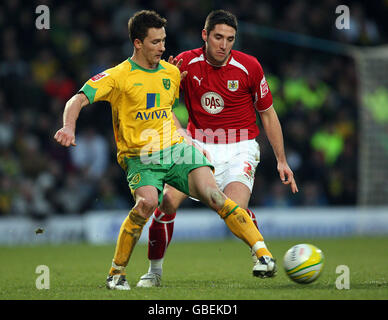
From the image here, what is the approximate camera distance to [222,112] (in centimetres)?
690

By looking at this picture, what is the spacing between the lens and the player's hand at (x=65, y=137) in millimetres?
5348

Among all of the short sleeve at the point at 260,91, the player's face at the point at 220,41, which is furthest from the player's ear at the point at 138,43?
the short sleeve at the point at 260,91

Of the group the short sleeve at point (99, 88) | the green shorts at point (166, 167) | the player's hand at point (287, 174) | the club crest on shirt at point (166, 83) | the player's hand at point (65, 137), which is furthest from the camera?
the player's hand at point (287, 174)

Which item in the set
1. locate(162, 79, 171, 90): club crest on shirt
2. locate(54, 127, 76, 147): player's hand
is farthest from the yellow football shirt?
locate(54, 127, 76, 147): player's hand

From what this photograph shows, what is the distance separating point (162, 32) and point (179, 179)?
1206mm

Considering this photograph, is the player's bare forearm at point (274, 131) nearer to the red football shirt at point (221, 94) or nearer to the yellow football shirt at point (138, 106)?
the red football shirt at point (221, 94)

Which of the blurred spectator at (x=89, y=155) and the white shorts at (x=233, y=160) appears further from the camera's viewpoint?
the blurred spectator at (x=89, y=155)

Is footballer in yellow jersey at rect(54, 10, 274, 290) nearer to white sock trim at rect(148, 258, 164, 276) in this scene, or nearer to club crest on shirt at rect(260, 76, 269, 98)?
white sock trim at rect(148, 258, 164, 276)

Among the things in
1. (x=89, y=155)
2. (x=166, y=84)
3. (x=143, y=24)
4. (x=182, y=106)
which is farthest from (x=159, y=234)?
(x=182, y=106)

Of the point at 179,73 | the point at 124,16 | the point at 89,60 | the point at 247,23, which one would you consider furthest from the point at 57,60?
the point at 179,73

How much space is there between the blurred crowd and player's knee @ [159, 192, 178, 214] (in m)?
6.81

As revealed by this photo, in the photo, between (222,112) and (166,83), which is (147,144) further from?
(222,112)

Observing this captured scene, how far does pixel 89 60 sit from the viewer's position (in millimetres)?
14938

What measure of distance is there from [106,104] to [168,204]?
27.6ft
